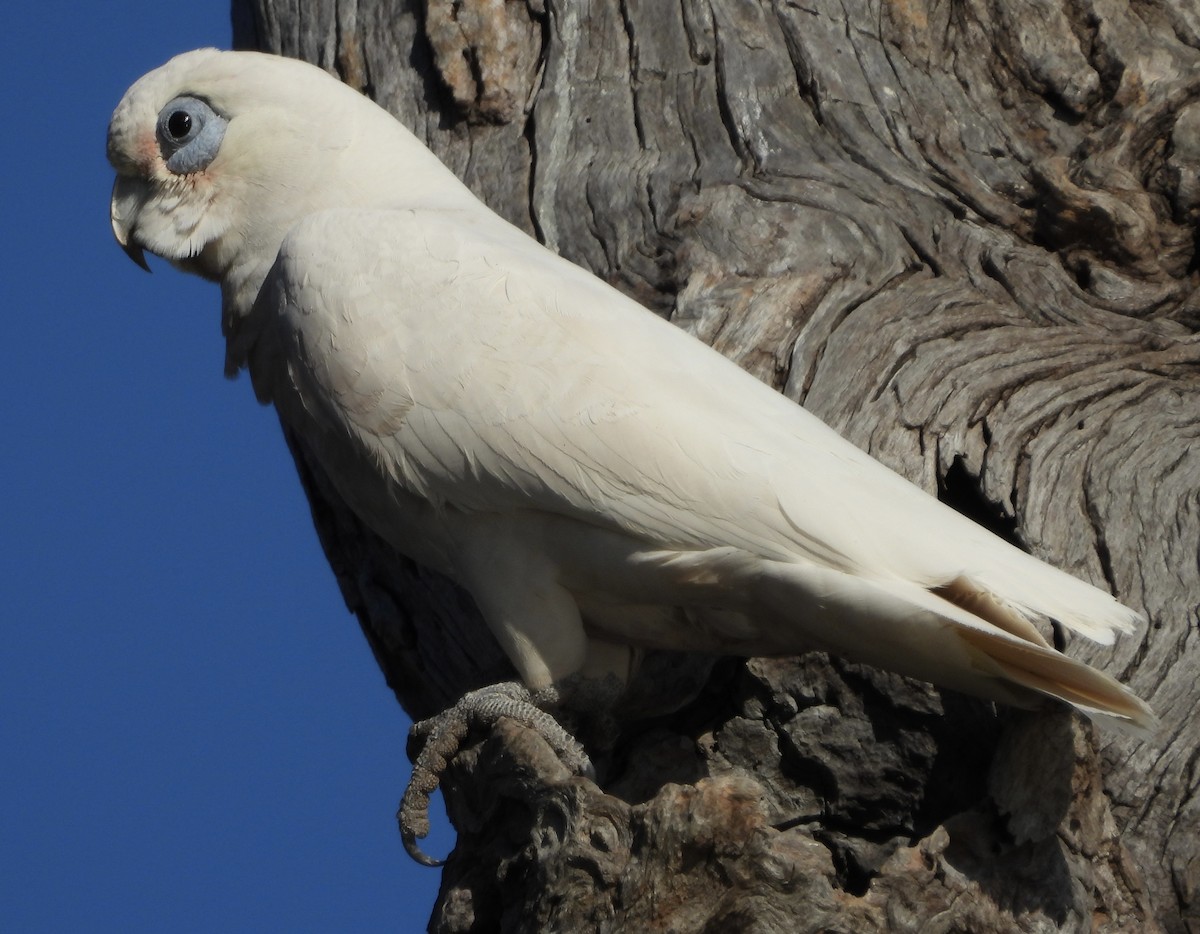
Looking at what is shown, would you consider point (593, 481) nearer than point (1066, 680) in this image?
No

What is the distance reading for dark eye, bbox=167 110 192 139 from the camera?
3.89 metres

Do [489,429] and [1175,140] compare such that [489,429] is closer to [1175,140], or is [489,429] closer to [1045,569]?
[1045,569]

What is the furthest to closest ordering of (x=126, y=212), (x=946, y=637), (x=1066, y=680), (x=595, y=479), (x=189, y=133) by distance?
(x=126, y=212)
(x=189, y=133)
(x=595, y=479)
(x=946, y=637)
(x=1066, y=680)

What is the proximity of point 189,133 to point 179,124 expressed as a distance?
4 centimetres

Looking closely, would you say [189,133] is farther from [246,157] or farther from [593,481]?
[593,481]

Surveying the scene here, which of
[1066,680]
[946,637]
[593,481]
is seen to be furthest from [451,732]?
[1066,680]

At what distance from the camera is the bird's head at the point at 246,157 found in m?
3.80

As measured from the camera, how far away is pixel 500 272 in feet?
10.8

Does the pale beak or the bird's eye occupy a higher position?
the bird's eye

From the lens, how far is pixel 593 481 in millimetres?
3000

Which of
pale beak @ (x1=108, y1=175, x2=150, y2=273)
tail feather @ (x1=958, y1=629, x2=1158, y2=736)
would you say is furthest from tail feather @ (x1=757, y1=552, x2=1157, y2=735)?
pale beak @ (x1=108, y1=175, x2=150, y2=273)

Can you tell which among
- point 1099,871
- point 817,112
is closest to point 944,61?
point 817,112

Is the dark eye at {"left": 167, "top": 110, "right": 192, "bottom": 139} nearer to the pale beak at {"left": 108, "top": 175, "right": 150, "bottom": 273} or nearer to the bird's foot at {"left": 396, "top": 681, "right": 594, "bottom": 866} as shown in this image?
the pale beak at {"left": 108, "top": 175, "right": 150, "bottom": 273}

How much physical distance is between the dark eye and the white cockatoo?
41 cm
